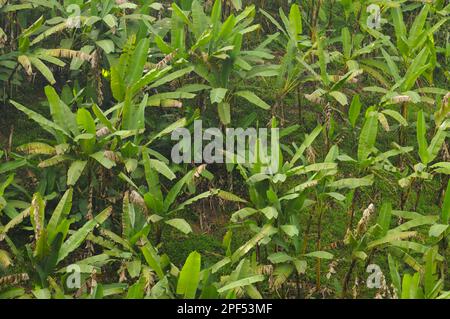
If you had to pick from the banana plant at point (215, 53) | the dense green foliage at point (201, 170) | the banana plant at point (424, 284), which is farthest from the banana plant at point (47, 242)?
the banana plant at point (424, 284)

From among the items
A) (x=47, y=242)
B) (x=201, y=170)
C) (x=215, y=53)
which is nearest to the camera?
(x=47, y=242)

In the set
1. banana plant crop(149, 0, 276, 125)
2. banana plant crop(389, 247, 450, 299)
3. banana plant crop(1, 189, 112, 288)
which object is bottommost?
banana plant crop(389, 247, 450, 299)

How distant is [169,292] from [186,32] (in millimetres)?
2374

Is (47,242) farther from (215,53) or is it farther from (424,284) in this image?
(424,284)

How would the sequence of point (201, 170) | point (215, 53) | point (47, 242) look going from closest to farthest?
point (47, 242), point (201, 170), point (215, 53)

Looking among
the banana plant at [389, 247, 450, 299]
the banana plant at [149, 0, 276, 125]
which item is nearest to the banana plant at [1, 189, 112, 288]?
the banana plant at [149, 0, 276, 125]

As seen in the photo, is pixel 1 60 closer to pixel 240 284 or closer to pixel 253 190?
pixel 253 190

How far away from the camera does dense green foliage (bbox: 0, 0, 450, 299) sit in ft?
15.3

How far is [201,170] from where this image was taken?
16.2 feet

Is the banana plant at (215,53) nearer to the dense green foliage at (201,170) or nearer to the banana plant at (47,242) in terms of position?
the dense green foliage at (201,170)

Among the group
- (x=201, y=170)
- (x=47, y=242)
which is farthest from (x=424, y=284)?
(x=47, y=242)

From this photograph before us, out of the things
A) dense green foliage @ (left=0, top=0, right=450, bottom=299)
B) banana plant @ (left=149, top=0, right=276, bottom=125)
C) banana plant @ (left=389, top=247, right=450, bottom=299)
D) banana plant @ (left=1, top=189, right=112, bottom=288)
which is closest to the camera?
banana plant @ (left=389, top=247, right=450, bottom=299)

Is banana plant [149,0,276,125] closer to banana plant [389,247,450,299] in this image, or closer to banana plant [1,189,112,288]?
banana plant [1,189,112,288]
